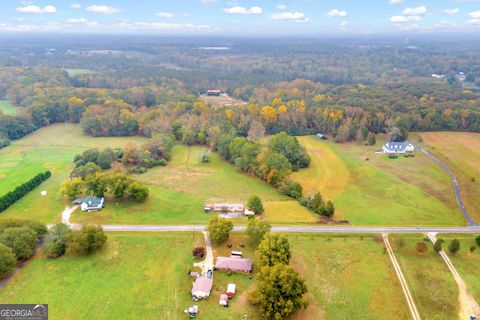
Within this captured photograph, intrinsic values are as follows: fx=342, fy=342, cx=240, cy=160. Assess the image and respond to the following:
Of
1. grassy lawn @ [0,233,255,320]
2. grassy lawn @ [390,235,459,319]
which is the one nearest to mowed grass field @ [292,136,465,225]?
grassy lawn @ [390,235,459,319]

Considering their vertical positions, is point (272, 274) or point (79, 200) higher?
point (272, 274)

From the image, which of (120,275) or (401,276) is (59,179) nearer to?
(120,275)

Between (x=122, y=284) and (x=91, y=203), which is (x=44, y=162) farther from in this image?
(x=122, y=284)

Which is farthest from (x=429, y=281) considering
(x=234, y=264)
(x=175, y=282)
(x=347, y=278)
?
(x=175, y=282)

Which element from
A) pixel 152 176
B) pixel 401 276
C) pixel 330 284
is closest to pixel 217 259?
pixel 330 284

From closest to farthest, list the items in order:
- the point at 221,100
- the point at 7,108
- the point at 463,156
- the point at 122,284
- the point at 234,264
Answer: the point at 122,284 → the point at 234,264 → the point at 463,156 → the point at 7,108 → the point at 221,100

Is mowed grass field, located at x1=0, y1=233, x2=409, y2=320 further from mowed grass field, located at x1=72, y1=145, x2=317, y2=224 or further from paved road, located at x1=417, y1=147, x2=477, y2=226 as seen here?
paved road, located at x1=417, y1=147, x2=477, y2=226
